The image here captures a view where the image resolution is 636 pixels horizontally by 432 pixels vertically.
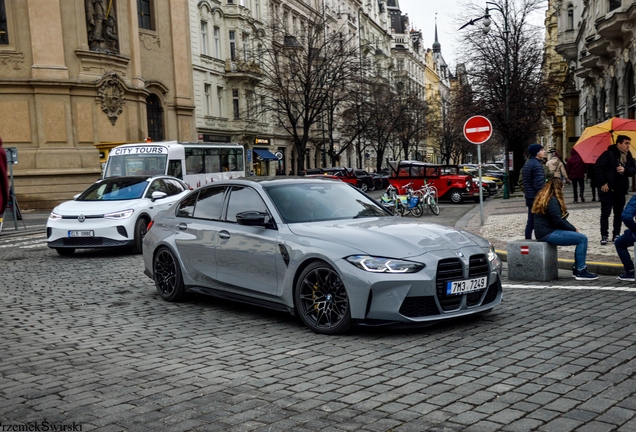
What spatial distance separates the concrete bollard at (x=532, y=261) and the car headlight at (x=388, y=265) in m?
3.81

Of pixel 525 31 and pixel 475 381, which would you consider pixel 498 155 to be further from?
pixel 475 381

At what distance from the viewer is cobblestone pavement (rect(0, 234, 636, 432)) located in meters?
4.13

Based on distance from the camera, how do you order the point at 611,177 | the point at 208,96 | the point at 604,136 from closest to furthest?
1. the point at 611,177
2. the point at 604,136
3. the point at 208,96

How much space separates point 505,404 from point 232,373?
203 cm

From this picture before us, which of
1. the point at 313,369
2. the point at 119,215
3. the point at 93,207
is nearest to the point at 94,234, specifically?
the point at 119,215

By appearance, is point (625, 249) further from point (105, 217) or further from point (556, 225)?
point (105, 217)

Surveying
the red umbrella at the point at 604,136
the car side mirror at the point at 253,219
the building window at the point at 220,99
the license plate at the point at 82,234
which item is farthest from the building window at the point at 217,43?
the car side mirror at the point at 253,219

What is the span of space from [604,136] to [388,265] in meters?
8.74

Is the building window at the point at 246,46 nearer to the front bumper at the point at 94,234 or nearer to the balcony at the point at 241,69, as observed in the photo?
the balcony at the point at 241,69

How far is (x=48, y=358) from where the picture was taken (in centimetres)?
577

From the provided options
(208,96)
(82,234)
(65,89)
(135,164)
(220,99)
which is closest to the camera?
(82,234)

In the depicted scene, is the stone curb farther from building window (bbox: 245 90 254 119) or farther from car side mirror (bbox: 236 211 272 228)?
building window (bbox: 245 90 254 119)

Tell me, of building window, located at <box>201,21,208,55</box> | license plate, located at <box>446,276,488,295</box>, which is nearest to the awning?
building window, located at <box>201,21,208,55</box>

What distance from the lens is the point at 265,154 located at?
53.2 metres
